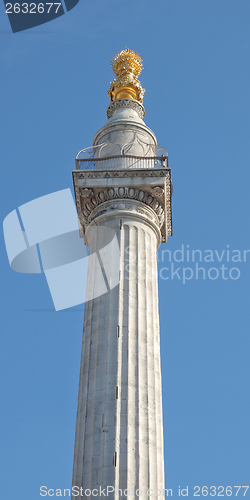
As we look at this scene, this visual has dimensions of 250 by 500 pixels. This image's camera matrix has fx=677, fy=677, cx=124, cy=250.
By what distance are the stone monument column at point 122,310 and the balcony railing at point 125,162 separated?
42 mm

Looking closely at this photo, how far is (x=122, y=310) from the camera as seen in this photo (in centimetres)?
2391

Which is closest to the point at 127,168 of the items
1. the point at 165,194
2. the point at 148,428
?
the point at 165,194

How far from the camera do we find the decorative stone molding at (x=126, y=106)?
33.0m

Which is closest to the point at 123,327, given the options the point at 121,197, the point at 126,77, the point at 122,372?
the point at 122,372

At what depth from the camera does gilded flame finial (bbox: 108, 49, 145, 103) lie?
112 ft

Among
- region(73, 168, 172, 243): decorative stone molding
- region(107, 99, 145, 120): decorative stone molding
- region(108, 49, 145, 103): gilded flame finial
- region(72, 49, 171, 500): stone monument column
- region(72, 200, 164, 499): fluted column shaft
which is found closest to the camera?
region(72, 200, 164, 499): fluted column shaft

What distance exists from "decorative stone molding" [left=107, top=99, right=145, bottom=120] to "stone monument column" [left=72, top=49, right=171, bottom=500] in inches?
1.9

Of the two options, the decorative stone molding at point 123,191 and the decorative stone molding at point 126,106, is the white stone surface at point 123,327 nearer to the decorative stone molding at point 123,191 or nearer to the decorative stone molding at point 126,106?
the decorative stone molding at point 123,191

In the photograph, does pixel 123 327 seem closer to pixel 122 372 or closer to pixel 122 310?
pixel 122 310

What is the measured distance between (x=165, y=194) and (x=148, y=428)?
34.4 feet

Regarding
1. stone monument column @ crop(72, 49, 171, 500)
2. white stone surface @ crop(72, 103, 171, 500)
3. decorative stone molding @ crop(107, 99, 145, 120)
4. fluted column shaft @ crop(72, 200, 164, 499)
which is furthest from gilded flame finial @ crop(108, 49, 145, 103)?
fluted column shaft @ crop(72, 200, 164, 499)

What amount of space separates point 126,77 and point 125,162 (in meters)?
7.93

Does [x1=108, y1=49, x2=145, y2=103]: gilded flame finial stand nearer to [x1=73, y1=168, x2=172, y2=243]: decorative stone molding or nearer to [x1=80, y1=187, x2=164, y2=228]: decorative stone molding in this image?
[x1=73, y1=168, x2=172, y2=243]: decorative stone molding

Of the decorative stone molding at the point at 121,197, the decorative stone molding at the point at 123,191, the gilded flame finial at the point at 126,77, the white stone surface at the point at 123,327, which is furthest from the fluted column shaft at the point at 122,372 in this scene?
the gilded flame finial at the point at 126,77
